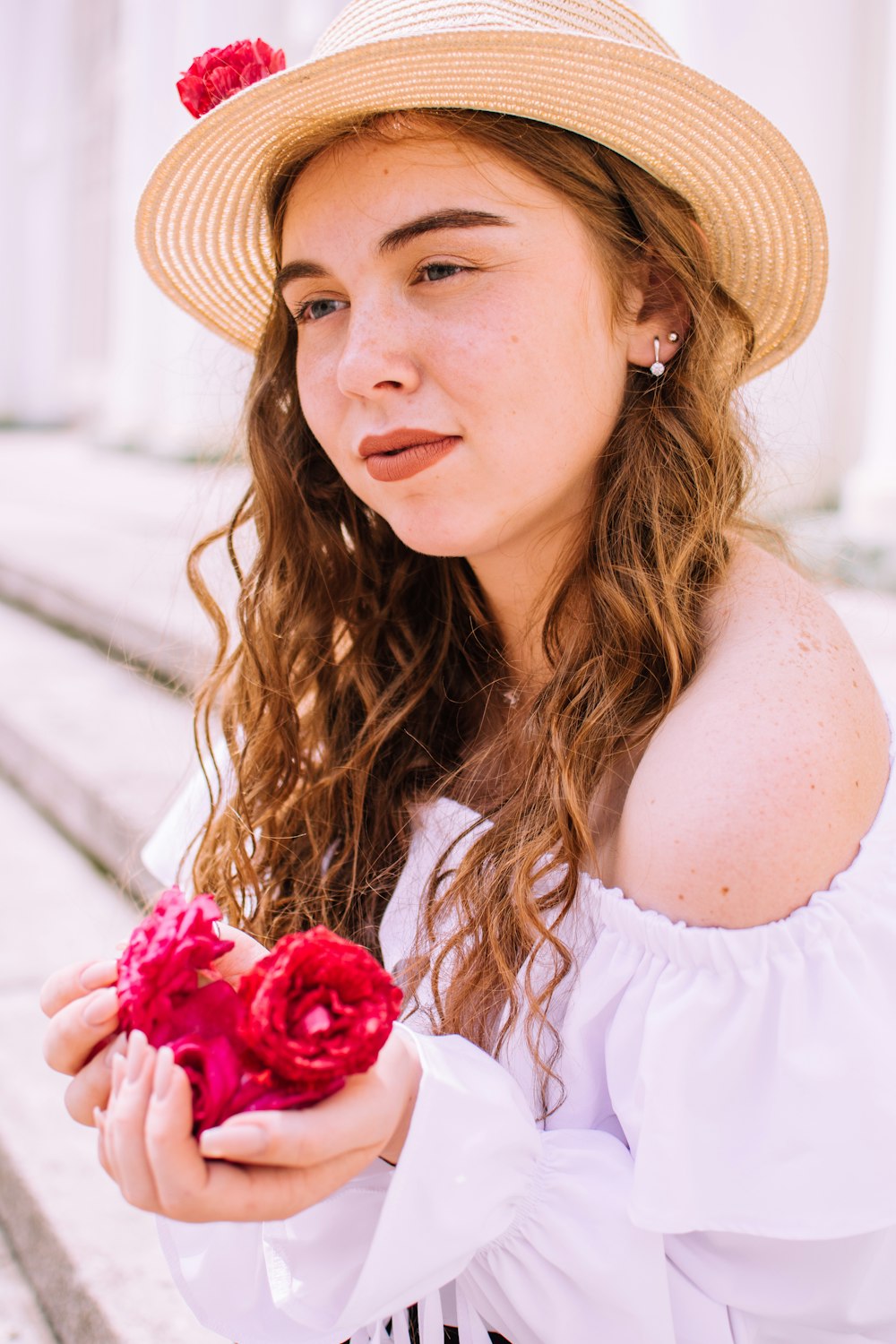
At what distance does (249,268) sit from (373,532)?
0.47 meters

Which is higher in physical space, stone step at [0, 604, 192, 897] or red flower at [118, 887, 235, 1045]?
→ red flower at [118, 887, 235, 1045]

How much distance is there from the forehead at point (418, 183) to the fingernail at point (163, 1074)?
3.21 ft

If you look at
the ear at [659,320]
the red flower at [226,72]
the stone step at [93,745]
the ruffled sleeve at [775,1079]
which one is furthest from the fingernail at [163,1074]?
the stone step at [93,745]

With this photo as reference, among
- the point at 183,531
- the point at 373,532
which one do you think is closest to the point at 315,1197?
the point at 373,532

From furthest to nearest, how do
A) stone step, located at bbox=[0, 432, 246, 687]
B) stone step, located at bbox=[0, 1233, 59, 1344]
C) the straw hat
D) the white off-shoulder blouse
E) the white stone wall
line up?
1. the white stone wall
2. stone step, located at bbox=[0, 432, 246, 687]
3. stone step, located at bbox=[0, 1233, 59, 1344]
4. the straw hat
5. the white off-shoulder blouse

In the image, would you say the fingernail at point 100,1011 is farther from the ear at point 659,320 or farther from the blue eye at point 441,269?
the ear at point 659,320

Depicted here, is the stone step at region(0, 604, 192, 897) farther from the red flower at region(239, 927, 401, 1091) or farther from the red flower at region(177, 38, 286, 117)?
the red flower at region(239, 927, 401, 1091)

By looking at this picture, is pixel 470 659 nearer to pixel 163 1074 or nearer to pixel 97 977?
pixel 97 977

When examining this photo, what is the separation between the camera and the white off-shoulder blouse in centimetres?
107

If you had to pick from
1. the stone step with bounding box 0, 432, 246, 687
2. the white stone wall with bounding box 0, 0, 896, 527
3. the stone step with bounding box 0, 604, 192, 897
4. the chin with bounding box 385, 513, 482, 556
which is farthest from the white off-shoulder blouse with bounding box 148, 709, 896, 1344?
the stone step with bounding box 0, 604, 192, 897

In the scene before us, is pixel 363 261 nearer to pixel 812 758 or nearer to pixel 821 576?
pixel 812 758

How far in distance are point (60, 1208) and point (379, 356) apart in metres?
1.48

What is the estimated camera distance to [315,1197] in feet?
2.97

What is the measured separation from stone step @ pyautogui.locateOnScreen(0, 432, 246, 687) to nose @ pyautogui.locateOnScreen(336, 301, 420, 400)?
524mm
